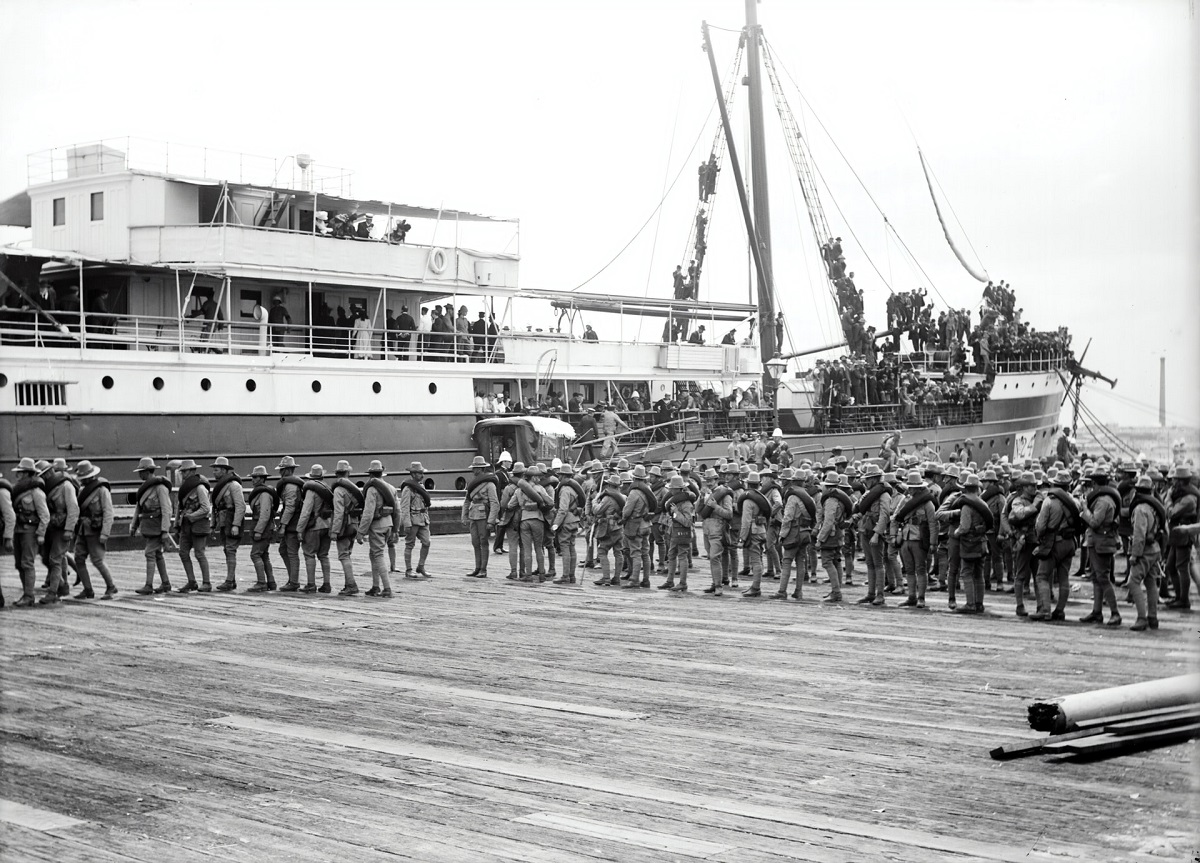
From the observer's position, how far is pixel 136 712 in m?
10.3

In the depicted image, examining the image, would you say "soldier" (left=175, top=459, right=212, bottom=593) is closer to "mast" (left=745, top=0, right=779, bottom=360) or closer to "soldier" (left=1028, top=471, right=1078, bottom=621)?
"soldier" (left=1028, top=471, right=1078, bottom=621)

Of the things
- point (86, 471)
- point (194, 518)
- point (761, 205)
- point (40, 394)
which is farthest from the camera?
point (761, 205)

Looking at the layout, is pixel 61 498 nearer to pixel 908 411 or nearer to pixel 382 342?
pixel 382 342

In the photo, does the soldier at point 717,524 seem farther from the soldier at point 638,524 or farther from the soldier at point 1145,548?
the soldier at point 1145,548

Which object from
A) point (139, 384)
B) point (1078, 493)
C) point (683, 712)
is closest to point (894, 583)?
point (1078, 493)

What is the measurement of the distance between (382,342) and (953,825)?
83.9 ft

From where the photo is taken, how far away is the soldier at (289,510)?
18.1m

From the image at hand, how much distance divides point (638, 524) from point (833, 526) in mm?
3370

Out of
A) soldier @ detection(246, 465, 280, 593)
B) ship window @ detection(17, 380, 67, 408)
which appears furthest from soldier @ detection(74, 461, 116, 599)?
ship window @ detection(17, 380, 67, 408)

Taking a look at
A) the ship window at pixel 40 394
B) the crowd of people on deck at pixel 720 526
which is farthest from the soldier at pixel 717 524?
the ship window at pixel 40 394

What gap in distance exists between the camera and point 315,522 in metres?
18.0

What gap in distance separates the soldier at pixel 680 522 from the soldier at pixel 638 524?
0.35m

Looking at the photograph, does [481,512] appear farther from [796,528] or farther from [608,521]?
[796,528]

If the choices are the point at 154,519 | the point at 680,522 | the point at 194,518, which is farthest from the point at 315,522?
the point at 680,522
